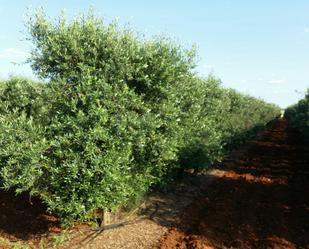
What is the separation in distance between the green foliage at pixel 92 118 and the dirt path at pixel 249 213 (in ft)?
8.54

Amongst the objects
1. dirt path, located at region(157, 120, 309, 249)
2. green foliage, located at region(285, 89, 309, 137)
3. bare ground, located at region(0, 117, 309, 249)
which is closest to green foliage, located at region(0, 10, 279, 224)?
bare ground, located at region(0, 117, 309, 249)

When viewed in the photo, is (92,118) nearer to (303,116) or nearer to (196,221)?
(196,221)

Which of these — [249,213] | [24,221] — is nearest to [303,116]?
[249,213]

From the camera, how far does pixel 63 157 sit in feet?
39.2

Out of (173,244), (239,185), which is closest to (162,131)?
(173,244)

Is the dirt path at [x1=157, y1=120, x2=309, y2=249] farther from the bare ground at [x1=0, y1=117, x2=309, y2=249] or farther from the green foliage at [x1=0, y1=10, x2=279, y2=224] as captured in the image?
the green foliage at [x1=0, y1=10, x2=279, y2=224]

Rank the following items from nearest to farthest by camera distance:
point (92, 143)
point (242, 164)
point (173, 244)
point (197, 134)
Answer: point (92, 143) → point (173, 244) → point (197, 134) → point (242, 164)

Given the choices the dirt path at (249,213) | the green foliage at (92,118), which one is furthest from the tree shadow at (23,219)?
the dirt path at (249,213)

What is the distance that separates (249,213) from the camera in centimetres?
1631

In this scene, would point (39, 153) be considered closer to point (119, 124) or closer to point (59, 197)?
point (59, 197)

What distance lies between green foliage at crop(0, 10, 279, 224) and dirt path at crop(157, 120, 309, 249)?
8.54 ft

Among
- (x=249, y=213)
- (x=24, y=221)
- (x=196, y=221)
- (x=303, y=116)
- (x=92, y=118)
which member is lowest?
(x=24, y=221)

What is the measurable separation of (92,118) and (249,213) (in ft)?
26.0

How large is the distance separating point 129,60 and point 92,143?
316 cm
